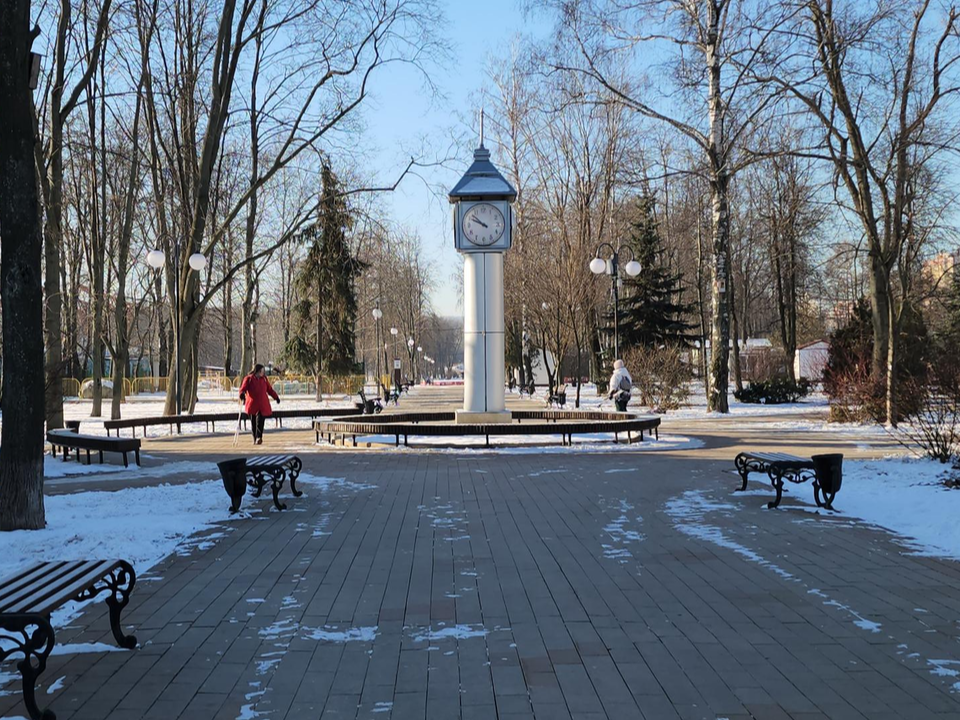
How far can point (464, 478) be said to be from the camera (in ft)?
43.2

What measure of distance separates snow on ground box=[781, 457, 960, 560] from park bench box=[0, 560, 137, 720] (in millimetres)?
6405

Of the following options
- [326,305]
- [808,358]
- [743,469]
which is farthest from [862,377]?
[808,358]

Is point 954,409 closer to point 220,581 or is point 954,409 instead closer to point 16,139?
point 220,581

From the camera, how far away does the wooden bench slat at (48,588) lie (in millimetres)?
4391

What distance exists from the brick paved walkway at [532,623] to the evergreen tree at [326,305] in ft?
111

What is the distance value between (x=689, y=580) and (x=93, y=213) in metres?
28.7

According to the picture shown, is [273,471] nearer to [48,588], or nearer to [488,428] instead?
[48,588]

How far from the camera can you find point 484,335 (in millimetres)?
19484

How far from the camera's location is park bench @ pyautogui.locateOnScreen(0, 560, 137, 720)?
413cm

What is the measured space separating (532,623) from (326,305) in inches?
1550

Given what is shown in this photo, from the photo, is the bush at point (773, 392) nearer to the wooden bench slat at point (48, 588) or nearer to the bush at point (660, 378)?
the bush at point (660, 378)

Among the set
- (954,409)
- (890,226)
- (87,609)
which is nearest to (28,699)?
(87,609)

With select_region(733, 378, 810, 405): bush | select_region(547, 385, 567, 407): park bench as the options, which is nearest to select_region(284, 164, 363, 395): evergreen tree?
select_region(547, 385, 567, 407): park bench

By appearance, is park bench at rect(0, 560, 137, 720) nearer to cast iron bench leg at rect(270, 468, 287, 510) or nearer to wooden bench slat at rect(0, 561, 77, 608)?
wooden bench slat at rect(0, 561, 77, 608)
